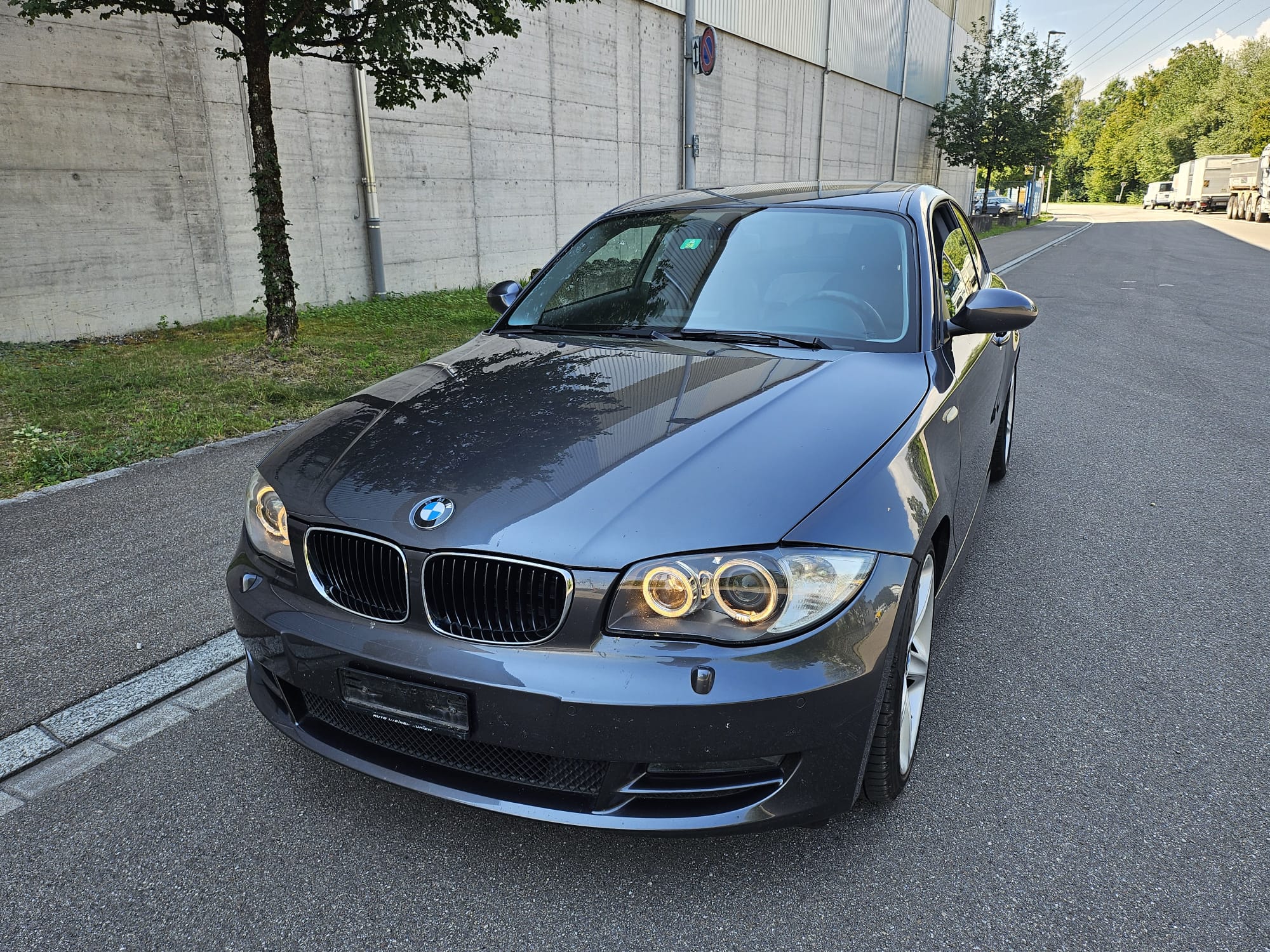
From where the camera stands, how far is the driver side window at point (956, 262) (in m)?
3.53

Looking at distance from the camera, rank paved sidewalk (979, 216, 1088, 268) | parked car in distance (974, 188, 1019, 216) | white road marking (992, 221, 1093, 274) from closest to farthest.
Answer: white road marking (992, 221, 1093, 274) → paved sidewalk (979, 216, 1088, 268) → parked car in distance (974, 188, 1019, 216)

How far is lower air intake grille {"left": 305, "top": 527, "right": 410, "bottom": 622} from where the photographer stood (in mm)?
2057

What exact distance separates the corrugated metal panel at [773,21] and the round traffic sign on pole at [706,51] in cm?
304

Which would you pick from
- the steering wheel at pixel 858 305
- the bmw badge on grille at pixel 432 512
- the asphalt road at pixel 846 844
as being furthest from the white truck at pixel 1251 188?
the bmw badge on grille at pixel 432 512

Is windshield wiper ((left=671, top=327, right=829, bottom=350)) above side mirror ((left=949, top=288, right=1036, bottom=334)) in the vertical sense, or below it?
below

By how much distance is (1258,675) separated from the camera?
10.1 feet

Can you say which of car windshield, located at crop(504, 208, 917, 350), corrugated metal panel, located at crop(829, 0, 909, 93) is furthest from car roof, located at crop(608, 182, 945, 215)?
corrugated metal panel, located at crop(829, 0, 909, 93)

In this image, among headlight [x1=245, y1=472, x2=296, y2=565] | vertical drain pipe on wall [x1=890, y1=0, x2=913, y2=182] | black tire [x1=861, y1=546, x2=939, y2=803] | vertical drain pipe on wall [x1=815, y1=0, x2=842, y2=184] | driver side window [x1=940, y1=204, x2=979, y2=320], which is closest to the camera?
black tire [x1=861, y1=546, x2=939, y2=803]

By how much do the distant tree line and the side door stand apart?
186 ft

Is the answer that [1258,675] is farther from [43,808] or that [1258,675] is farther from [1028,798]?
[43,808]

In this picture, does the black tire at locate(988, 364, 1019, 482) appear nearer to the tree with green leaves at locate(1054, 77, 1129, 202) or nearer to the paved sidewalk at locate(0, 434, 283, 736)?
the paved sidewalk at locate(0, 434, 283, 736)

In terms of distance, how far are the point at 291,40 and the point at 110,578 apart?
5.14 meters

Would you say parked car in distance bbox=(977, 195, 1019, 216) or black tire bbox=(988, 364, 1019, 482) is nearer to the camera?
black tire bbox=(988, 364, 1019, 482)

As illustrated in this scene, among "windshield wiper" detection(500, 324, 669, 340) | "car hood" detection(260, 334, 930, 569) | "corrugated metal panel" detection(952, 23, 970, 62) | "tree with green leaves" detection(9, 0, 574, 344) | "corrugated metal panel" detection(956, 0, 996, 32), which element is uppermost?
"corrugated metal panel" detection(956, 0, 996, 32)
